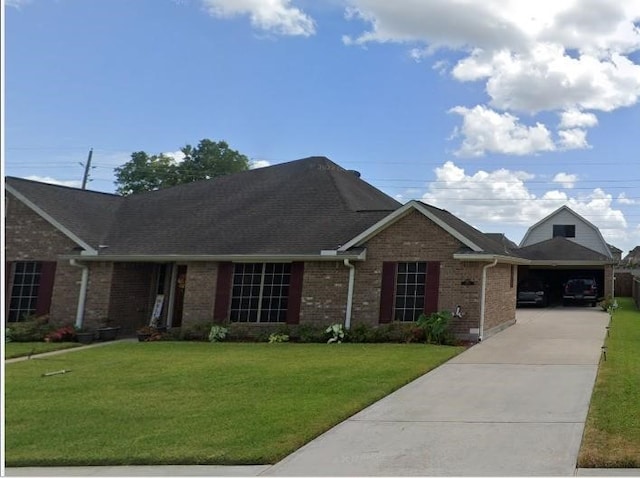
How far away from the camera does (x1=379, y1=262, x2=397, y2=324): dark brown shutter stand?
15.3 m

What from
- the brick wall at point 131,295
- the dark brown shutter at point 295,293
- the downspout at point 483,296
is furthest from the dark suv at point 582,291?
the brick wall at point 131,295

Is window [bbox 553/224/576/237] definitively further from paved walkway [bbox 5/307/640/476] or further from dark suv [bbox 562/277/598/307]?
paved walkway [bbox 5/307/640/476]

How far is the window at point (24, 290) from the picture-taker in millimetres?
17750

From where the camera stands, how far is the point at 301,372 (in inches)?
398

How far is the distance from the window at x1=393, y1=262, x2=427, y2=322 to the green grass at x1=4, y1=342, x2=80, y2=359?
31.8ft

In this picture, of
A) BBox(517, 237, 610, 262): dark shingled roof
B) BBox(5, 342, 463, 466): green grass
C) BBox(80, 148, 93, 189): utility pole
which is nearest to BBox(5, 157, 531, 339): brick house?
BBox(5, 342, 463, 466): green grass

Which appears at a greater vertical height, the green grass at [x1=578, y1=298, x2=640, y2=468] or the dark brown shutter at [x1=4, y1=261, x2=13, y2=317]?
the dark brown shutter at [x1=4, y1=261, x2=13, y2=317]

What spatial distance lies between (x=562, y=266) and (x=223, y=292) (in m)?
19.2

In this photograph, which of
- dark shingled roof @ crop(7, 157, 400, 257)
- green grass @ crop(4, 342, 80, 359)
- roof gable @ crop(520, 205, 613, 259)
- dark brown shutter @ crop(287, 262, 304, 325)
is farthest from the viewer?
roof gable @ crop(520, 205, 613, 259)

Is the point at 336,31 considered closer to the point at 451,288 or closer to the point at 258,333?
the point at 451,288

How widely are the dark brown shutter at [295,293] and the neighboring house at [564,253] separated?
1399 cm

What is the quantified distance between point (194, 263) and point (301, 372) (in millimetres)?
8274

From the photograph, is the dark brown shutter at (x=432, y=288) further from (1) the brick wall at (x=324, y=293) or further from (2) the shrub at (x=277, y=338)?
(2) the shrub at (x=277, y=338)

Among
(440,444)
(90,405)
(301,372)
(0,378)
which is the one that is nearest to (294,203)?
(301,372)
